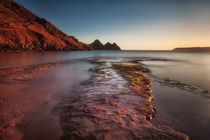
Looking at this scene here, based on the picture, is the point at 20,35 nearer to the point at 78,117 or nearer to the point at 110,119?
the point at 78,117

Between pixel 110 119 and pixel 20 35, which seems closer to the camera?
pixel 110 119

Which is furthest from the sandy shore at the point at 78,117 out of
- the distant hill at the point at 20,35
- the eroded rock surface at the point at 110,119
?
the distant hill at the point at 20,35

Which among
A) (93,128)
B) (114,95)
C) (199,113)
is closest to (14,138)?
(93,128)

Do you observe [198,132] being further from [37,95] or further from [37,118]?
[37,95]

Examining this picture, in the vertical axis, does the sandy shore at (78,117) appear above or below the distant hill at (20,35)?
below

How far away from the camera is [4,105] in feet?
25.3

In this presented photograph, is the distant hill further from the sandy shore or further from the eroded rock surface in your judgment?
the eroded rock surface

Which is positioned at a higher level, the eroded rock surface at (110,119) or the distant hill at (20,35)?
the distant hill at (20,35)

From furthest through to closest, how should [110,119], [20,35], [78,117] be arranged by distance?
[20,35]
[78,117]
[110,119]

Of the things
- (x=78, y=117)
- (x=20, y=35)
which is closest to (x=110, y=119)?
(x=78, y=117)

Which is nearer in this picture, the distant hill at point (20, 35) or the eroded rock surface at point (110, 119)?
the eroded rock surface at point (110, 119)

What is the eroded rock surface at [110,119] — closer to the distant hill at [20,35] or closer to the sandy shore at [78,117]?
the sandy shore at [78,117]

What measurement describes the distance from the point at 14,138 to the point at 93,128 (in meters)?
2.62

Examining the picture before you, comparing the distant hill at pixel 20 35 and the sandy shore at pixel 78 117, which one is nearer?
the sandy shore at pixel 78 117
